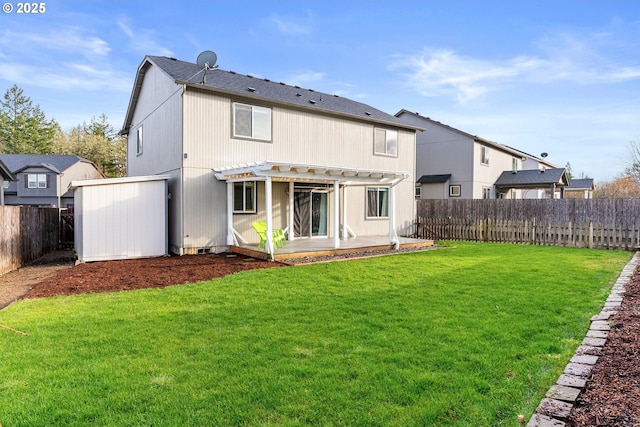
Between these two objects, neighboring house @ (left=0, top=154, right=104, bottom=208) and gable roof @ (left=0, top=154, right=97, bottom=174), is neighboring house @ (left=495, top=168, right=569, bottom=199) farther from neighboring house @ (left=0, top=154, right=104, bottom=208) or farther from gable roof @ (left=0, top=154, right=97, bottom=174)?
gable roof @ (left=0, top=154, right=97, bottom=174)

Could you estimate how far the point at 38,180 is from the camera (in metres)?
31.5

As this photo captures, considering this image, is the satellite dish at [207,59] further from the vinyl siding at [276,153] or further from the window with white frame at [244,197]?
the window with white frame at [244,197]

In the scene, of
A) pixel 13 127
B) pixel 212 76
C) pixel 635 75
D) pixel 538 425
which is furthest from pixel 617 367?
pixel 13 127

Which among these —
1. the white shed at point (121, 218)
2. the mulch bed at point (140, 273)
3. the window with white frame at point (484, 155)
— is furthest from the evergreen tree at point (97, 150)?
the mulch bed at point (140, 273)

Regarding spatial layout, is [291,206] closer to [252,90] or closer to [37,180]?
[252,90]

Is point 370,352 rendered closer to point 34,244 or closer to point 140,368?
point 140,368

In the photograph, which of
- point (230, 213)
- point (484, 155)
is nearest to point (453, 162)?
point (484, 155)

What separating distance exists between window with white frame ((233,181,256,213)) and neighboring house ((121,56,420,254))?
0.03 metres

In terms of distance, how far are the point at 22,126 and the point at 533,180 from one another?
164 ft

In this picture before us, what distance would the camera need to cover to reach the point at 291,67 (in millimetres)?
21484

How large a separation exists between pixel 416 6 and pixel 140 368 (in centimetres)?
1257

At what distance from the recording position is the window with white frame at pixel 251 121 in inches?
476

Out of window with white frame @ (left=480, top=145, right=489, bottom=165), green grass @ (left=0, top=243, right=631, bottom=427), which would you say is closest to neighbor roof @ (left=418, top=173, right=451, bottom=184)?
window with white frame @ (left=480, top=145, right=489, bottom=165)

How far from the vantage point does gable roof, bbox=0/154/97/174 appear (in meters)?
31.2
